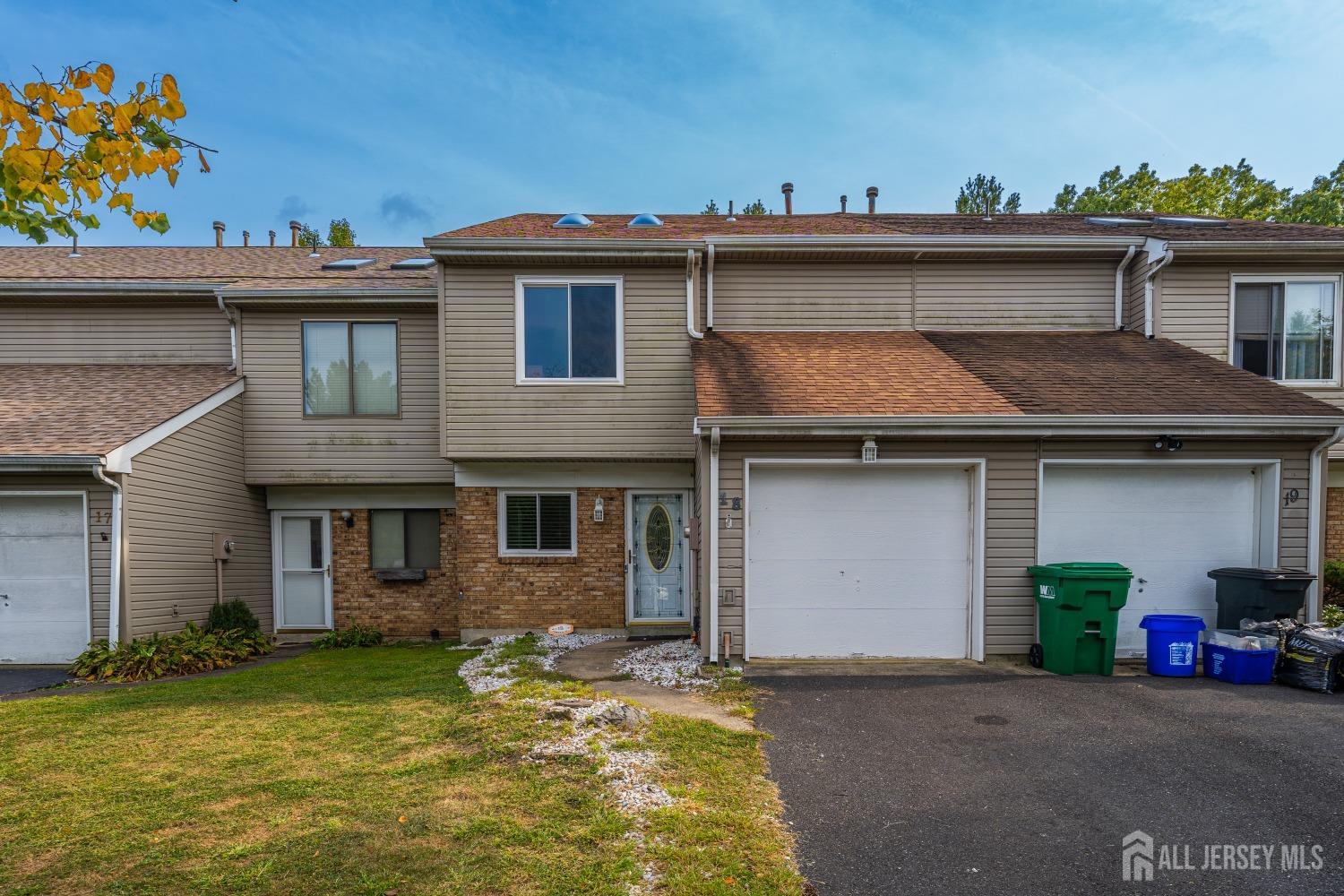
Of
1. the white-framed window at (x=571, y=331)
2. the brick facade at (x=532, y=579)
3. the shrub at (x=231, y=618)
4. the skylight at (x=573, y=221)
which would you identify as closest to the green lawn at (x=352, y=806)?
the shrub at (x=231, y=618)

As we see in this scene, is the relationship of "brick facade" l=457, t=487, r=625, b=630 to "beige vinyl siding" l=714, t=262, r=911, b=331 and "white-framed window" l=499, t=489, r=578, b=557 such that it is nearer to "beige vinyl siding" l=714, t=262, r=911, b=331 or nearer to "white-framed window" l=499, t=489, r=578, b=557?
"white-framed window" l=499, t=489, r=578, b=557

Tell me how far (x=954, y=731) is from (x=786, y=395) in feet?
12.6

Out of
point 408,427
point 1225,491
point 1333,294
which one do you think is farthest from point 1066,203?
point 408,427

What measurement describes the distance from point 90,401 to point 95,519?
6.74 feet

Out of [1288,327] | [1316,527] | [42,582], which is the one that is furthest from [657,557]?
[1288,327]

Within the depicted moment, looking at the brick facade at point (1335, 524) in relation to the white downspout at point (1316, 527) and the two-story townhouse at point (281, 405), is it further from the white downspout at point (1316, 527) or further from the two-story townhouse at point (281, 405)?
the two-story townhouse at point (281, 405)

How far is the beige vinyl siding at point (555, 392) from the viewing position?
908 cm

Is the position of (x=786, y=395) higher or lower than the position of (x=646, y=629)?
higher

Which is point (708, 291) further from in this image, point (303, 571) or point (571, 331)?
point (303, 571)

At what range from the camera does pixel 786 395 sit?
7.55 meters

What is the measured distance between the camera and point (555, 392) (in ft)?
30.0

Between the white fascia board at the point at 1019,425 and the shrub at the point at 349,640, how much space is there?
6.53m

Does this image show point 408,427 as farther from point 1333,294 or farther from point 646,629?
point 1333,294

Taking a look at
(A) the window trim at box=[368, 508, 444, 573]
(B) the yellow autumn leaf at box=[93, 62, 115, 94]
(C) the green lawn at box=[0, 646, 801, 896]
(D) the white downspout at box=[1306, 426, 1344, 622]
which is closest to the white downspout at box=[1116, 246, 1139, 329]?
(D) the white downspout at box=[1306, 426, 1344, 622]
